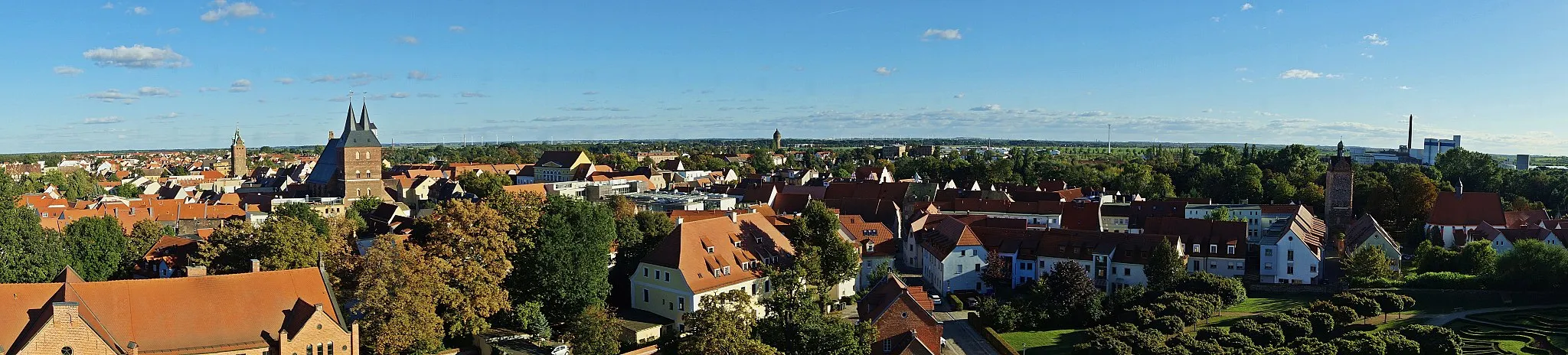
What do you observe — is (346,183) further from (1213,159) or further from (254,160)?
(254,160)

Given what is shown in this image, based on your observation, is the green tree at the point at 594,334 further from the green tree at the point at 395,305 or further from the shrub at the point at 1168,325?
the shrub at the point at 1168,325

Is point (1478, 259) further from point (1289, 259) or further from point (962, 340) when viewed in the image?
point (962, 340)

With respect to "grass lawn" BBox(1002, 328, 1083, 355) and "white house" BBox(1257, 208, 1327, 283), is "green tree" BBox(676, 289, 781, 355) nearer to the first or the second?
"grass lawn" BBox(1002, 328, 1083, 355)

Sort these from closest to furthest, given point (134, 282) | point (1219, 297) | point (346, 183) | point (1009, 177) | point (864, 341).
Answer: point (134, 282)
point (864, 341)
point (1219, 297)
point (346, 183)
point (1009, 177)

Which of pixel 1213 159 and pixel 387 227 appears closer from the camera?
pixel 387 227

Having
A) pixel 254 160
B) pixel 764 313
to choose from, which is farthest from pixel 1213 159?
pixel 254 160

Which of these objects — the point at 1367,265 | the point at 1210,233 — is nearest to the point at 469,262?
the point at 1210,233

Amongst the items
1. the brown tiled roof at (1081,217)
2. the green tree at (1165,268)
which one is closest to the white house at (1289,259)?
the green tree at (1165,268)

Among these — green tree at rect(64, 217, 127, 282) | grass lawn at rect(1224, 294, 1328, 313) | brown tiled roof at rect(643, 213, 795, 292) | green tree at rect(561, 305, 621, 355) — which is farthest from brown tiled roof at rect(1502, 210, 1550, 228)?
green tree at rect(64, 217, 127, 282)
